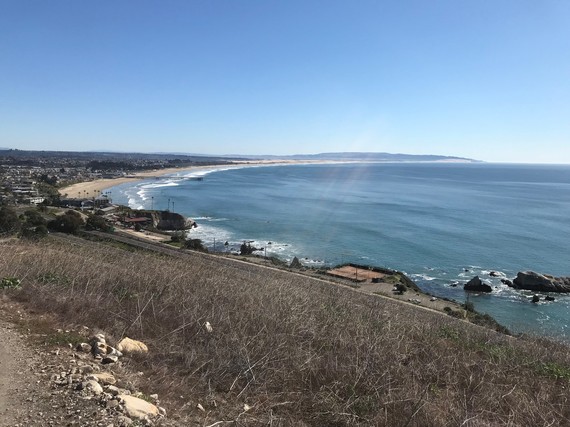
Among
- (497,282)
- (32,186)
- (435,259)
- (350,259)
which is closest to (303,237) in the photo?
(350,259)

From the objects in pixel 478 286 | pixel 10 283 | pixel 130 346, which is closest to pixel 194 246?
pixel 478 286

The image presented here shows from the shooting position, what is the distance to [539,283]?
34.2 metres

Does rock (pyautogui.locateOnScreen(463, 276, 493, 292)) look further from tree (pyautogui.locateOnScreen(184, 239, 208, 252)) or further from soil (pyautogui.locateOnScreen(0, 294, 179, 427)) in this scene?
soil (pyautogui.locateOnScreen(0, 294, 179, 427))

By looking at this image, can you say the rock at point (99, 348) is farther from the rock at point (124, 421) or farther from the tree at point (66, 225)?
the tree at point (66, 225)

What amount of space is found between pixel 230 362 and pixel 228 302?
9.35 ft

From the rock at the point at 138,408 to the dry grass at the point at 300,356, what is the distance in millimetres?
475

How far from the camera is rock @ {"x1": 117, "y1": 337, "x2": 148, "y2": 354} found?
6882mm

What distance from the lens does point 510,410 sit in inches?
241

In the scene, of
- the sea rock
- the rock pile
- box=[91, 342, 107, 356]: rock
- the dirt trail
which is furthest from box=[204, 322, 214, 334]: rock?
the sea rock

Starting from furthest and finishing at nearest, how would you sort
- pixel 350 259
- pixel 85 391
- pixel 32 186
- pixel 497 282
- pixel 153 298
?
pixel 32 186, pixel 350 259, pixel 497 282, pixel 153 298, pixel 85 391

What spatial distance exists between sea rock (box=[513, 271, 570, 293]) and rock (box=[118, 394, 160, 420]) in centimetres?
3624

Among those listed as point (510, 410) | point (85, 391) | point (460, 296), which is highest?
point (85, 391)

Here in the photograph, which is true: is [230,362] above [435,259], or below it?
above

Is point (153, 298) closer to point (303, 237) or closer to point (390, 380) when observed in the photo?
point (390, 380)
